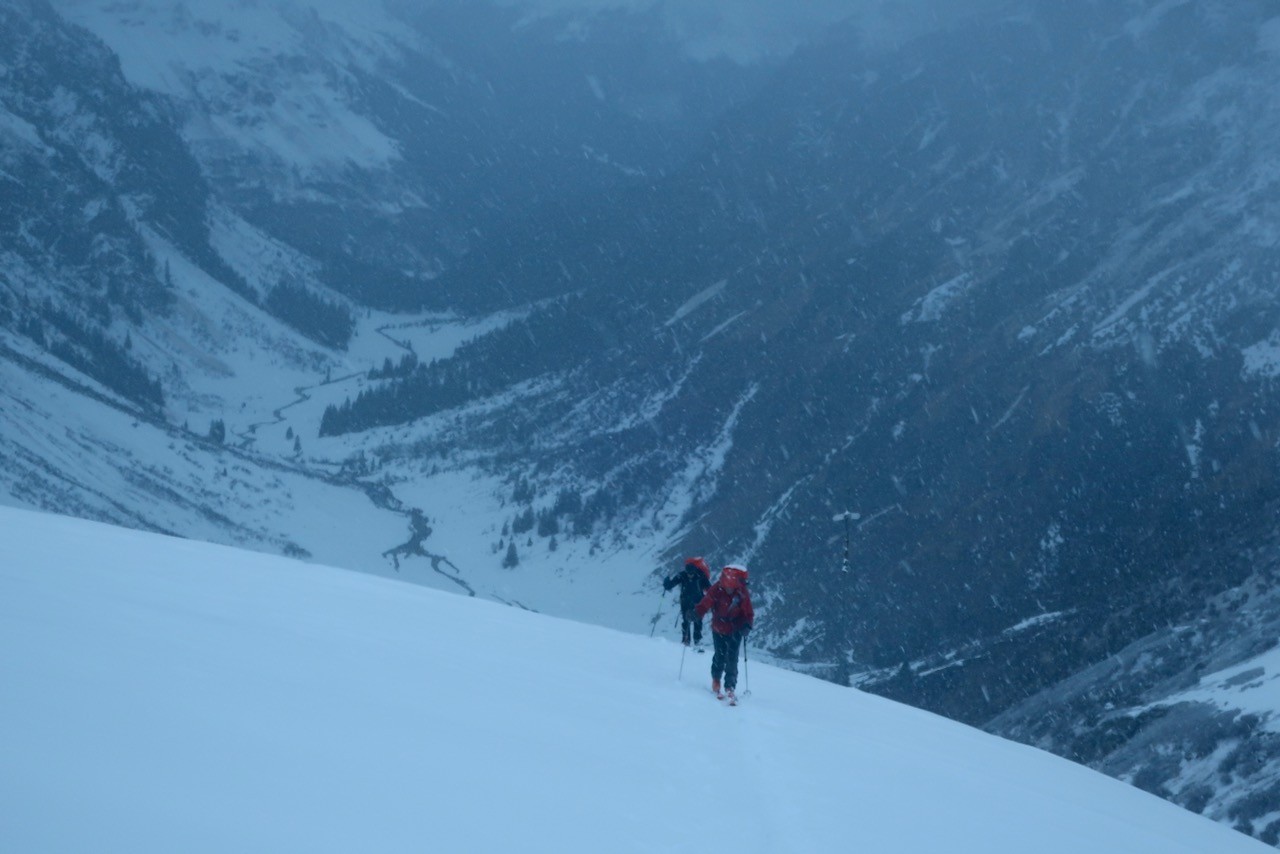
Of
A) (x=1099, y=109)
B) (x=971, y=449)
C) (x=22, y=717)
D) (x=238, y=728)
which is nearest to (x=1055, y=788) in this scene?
(x=238, y=728)

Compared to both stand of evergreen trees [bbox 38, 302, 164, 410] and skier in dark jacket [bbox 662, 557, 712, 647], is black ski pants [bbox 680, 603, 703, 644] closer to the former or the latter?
skier in dark jacket [bbox 662, 557, 712, 647]

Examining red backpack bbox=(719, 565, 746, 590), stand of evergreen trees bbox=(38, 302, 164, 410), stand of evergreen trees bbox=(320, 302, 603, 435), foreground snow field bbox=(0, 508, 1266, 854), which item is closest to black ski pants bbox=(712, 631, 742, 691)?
foreground snow field bbox=(0, 508, 1266, 854)

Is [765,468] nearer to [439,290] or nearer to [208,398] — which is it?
[208,398]

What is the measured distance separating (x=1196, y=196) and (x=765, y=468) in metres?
26.1

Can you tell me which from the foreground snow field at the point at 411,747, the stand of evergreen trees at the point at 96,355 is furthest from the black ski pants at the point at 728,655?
the stand of evergreen trees at the point at 96,355

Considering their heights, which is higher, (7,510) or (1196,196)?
(1196,196)

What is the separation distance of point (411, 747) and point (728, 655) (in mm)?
5292

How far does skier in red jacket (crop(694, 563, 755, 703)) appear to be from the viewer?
12562mm

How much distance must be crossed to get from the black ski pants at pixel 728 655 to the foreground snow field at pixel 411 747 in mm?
342

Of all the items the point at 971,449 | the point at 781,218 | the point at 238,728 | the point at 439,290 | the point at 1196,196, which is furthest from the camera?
the point at 439,290

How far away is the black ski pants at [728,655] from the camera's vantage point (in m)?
12.6

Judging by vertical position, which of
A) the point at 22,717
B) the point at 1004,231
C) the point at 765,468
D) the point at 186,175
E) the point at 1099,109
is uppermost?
the point at 186,175

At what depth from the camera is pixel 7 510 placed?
1655cm

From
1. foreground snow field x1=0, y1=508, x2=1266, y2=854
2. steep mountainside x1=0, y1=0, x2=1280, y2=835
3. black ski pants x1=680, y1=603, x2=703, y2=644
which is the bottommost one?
foreground snow field x1=0, y1=508, x2=1266, y2=854
